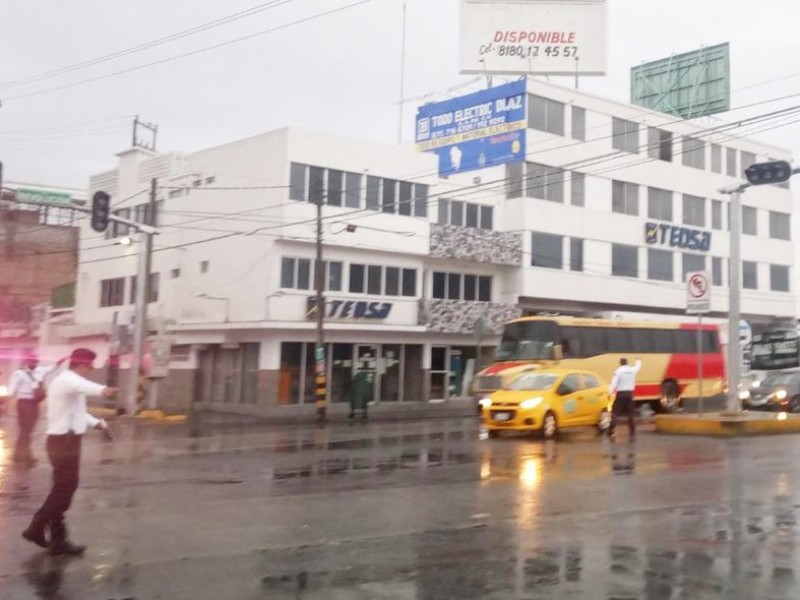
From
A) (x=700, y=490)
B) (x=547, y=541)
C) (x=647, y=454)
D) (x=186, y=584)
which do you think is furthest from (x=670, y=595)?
(x=647, y=454)

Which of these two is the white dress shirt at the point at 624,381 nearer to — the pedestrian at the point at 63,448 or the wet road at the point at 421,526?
the wet road at the point at 421,526

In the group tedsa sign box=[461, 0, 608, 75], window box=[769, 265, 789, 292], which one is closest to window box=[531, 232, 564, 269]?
tedsa sign box=[461, 0, 608, 75]

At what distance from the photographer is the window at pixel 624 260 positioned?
42156 mm

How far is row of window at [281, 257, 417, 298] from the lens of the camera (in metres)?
31.3

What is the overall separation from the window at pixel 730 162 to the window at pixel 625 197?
26.1ft

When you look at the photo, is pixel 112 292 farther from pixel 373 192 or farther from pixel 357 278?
pixel 373 192

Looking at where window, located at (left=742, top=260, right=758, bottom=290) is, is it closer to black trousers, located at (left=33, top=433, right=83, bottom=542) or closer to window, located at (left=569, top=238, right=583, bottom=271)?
window, located at (left=569, top=238, right=583, bottom=271)

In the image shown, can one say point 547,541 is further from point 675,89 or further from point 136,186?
point 675,89

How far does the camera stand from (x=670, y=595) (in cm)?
618

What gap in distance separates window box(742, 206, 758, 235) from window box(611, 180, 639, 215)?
959 centimetres

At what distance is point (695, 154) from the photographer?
→ 46344 millimetres

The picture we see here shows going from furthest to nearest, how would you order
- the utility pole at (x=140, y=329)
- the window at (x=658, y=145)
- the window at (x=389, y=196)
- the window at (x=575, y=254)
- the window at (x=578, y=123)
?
1. the window at (x=658, y=145)
2. the window at (x=578, y=123)
3. the window at (x=575, y=254)
4. the window at (x=389, y=196)
5. the utility pole at (x=140, y=329)

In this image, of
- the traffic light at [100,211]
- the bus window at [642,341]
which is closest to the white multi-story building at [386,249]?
the bus window at [642,341]

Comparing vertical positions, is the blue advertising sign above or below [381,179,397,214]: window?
above
